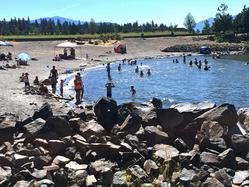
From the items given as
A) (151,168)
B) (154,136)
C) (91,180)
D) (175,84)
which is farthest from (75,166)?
(175,84)

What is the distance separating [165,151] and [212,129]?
2745 millimetres

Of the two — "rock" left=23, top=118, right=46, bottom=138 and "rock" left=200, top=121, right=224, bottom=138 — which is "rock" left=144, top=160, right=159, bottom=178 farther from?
"rock" left=23, top=118, right=46, bottom=138

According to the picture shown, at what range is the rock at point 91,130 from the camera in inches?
714

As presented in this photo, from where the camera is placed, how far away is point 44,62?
230 ft

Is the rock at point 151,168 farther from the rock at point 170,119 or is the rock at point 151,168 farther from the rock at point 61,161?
the rock at point 170,119

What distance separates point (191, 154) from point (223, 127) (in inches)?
110

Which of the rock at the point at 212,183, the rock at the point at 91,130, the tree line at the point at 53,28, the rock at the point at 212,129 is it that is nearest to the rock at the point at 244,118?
the rock at the point at 212,129

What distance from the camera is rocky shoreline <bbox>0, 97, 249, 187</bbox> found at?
Answer: 14422 millimetres

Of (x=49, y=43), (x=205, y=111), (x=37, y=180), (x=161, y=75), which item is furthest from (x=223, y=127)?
(x=49, y=43)

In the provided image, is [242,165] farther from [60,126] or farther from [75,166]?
[60,126]

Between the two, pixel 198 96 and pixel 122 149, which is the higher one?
pixel 122 149

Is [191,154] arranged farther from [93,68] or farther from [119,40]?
[119,40]

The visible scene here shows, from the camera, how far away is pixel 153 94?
4500 cm

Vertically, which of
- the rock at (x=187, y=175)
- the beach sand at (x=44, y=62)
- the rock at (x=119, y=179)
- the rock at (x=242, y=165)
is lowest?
the beach sand at (x=44, y=62)
